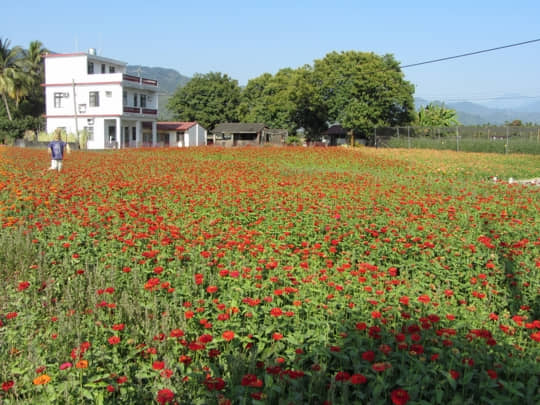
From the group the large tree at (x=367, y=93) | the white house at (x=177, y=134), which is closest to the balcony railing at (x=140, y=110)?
the white house at (x=177, y=134)

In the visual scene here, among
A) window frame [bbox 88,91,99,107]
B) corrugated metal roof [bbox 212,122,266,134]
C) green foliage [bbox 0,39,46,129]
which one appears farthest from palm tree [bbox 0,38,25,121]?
→ corrugated metal roof [bbox 212,122,266,134]

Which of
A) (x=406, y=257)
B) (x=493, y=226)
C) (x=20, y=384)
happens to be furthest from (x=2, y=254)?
(x=493, y=226)

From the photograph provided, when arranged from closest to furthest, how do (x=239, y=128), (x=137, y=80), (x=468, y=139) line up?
(x=468, y=139)
(x=137, y=80)
(x=239, y=128)

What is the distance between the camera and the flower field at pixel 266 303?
106 inches

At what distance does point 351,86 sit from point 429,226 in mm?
45177

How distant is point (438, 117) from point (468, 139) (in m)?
23.3

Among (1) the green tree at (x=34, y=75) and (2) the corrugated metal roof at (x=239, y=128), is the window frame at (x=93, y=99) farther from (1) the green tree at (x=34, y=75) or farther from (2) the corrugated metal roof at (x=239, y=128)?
(2) the corrugated metal roof at (x=239, y=128)

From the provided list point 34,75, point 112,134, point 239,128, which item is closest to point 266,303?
point 112,134

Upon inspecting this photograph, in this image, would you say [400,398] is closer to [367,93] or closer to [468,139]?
[468,139]

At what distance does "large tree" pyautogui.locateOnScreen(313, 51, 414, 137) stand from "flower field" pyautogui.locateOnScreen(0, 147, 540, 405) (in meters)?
41.5

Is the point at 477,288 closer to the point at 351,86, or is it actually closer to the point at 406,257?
the point at 406,257

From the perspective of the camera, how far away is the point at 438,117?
5872 centimetres

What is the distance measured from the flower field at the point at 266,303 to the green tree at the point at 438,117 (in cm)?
5329

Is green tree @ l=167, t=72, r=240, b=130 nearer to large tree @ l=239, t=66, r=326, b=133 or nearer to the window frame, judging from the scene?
large tree @ l=239, t=66, r=326, b=133
